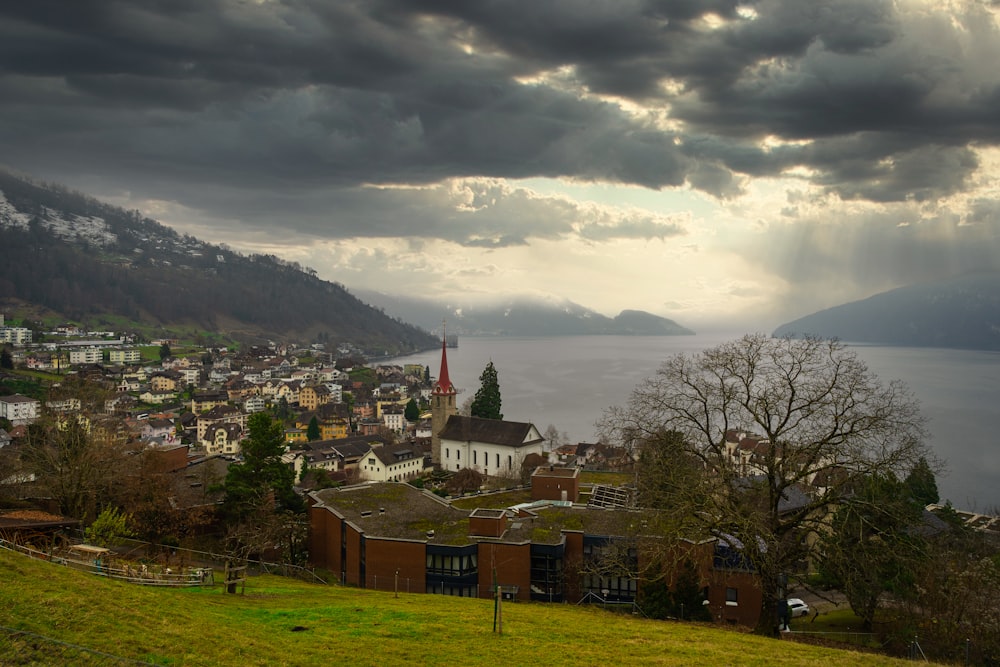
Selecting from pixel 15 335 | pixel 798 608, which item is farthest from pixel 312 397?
pixel 798 608

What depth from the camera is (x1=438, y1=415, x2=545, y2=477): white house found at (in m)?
66.4

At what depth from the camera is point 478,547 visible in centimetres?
2927

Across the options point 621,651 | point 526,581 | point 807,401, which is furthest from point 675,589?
point 621,651

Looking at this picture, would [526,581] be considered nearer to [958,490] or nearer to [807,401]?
[807,401]

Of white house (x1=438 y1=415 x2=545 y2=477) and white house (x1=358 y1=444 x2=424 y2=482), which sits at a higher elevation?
white house (x1=438 y1=415 x2=545 y2=477)

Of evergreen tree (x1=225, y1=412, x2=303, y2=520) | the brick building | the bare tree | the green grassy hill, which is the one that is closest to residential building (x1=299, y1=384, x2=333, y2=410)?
evergreen tree (x1=225, y1=412, x2=303, y2=520)

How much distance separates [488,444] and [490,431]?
1.30 metres

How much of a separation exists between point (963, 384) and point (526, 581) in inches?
6798

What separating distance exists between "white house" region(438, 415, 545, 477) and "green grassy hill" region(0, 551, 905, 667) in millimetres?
45979

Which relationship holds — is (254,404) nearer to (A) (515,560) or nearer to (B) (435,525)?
(B) (435,525)

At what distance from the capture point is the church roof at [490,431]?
66.8 meters

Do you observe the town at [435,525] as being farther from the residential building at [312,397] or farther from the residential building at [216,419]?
the residential building at [312,397]

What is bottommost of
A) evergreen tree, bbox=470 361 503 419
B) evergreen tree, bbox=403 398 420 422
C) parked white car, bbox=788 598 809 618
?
parked white car, bbox=788 598 809 618

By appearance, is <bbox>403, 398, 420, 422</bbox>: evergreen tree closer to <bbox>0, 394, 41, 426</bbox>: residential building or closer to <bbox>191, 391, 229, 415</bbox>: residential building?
<bbox>191, 391, 229, 415</bbox>: residential building
